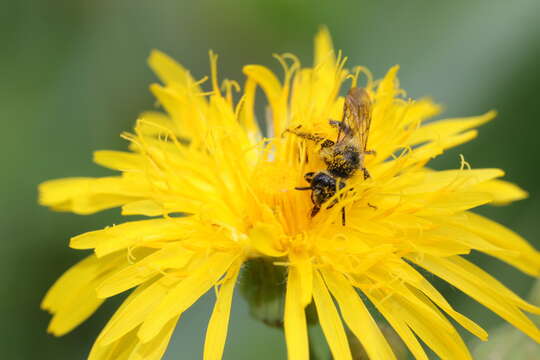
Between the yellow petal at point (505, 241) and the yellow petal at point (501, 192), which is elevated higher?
the yellow petal at point (501, 192)

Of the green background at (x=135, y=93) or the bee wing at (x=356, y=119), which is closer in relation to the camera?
the bee wing at (x=356, y=119)

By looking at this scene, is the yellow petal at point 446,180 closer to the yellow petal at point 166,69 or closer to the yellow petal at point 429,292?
the yellow petal at point 429,292

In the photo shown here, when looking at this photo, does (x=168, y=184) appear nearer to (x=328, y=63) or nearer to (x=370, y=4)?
(x=328, y=63)

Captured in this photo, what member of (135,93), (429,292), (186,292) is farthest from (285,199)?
(135,93)

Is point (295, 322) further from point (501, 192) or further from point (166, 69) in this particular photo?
point (166, 69)

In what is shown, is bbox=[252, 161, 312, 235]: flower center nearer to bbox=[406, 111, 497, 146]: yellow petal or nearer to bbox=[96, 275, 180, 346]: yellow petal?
bbox=[96, 275, 180, 346]: yellow petal

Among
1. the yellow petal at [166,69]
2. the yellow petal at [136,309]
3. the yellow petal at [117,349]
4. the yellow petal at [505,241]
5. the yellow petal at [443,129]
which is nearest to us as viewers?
the yellow petal at [136,309]

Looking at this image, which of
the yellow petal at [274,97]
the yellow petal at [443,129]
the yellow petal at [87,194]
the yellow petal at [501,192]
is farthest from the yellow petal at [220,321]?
the yellow petal at [501,192]

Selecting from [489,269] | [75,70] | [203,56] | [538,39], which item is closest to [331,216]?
[489,269]
